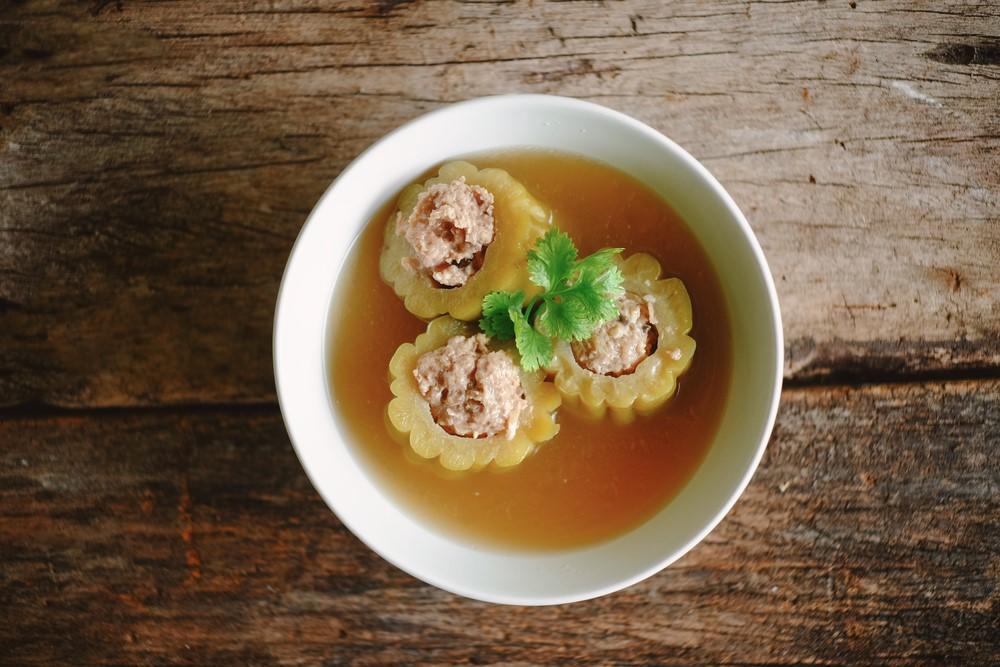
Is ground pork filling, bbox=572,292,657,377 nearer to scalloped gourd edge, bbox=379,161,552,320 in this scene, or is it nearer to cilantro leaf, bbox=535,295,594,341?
cilantro leaf, bbox=535,295,594,341

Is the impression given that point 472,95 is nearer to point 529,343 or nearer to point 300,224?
point 300,224

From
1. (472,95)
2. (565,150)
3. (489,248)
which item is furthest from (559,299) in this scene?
(472,95)

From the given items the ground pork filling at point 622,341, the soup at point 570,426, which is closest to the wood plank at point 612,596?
the soup at point 570,426

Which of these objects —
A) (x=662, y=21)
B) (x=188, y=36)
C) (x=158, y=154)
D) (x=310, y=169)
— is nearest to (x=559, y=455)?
(x=310, y=169)

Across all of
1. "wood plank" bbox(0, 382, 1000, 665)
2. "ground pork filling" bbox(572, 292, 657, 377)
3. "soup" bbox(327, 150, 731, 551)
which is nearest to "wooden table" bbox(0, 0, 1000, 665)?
"wood plank" bbox(0, 382, 1000, 665)

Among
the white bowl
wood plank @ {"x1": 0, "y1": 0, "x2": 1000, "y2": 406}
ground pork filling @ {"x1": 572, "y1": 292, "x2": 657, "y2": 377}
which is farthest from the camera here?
wood plank @ {"x1": 0, "y1": 0, "x2": 1000, "y2": 406}

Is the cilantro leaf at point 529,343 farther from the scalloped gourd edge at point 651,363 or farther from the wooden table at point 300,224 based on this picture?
the wooden table at point 300,224

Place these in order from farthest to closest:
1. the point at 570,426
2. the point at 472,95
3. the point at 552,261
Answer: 1. the point at 472,95
2. the point at 570,426
3. the point at 552,261
